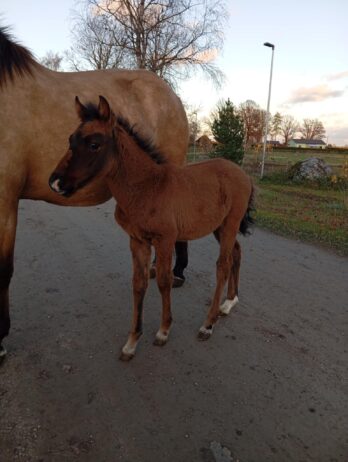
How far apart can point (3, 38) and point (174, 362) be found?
2.75 meters

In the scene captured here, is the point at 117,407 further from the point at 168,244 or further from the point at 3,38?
the point at 3,38

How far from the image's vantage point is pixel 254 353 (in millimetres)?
2783

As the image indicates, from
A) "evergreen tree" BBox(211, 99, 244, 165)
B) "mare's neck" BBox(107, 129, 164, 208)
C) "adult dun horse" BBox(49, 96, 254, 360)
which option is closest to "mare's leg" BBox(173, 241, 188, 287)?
"adult dun horse" BBox(49, 96, 254, 360)

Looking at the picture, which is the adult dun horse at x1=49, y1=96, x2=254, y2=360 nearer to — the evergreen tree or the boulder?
the boulder

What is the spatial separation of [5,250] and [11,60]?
1.40 meters

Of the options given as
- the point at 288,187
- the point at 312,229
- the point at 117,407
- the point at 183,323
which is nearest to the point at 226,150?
the point at 288,187

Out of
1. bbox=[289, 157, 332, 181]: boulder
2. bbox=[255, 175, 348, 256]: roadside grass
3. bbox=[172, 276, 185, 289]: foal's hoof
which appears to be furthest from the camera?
bbox=[289, 157, 332, 181]: boulder

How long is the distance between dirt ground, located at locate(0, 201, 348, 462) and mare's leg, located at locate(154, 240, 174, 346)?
0.12 metres

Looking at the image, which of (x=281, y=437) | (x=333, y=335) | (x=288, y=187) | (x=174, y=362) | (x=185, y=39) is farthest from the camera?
(x=185, y=39)

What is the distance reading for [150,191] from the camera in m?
2.54

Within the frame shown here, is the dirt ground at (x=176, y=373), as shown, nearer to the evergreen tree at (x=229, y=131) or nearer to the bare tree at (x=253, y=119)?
the evergreen tree at (x=229, y=131)

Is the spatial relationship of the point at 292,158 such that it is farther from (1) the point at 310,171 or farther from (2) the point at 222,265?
(2) the point at 222,265

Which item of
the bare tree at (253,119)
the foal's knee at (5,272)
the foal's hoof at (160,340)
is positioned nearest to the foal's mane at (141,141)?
the foal's knee at (5,272)

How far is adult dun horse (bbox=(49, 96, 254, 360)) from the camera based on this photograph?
2180 mm
